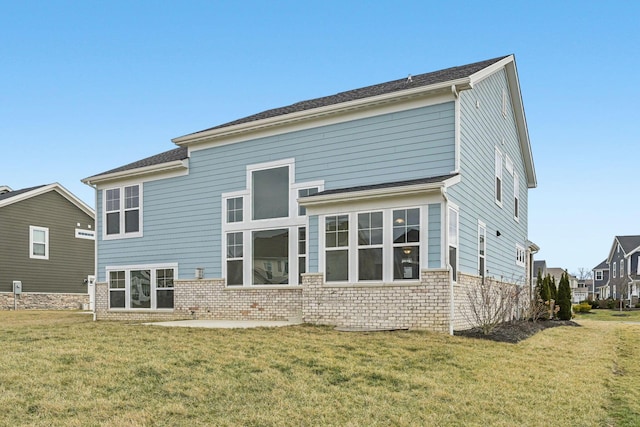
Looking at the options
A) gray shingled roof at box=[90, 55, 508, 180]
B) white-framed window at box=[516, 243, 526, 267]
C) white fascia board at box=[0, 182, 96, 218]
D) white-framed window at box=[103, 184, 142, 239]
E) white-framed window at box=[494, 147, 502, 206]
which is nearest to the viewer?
gray shingled roof at box=[90, 55, 508, 180]

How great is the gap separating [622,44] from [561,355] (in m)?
12.6

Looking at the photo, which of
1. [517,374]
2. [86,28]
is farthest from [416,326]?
[86,28]

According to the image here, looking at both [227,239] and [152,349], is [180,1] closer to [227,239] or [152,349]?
[227,239]

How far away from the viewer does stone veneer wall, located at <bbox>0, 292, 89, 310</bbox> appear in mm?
27281

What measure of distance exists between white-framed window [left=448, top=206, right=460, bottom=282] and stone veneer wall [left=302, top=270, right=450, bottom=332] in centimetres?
85

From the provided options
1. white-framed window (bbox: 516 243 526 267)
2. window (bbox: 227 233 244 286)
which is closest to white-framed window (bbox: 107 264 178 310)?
window (bbox: 227 233 244 286)

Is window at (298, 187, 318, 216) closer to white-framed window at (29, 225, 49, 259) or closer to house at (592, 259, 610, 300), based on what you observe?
white-framed window at (29, 225, 49, 259)

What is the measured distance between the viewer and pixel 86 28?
19234 millimetres

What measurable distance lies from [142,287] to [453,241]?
436 inches

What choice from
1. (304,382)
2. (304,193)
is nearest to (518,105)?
(304,193)

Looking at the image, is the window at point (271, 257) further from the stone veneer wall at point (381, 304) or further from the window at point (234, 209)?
the stone veneer wall at point (381, 304)

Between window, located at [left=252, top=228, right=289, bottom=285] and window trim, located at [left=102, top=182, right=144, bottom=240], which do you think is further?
window trim, located at [left=102, top=182, right=144, bottom=240]

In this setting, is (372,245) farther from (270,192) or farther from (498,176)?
(498,176)

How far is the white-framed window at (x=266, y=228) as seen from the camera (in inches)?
598
